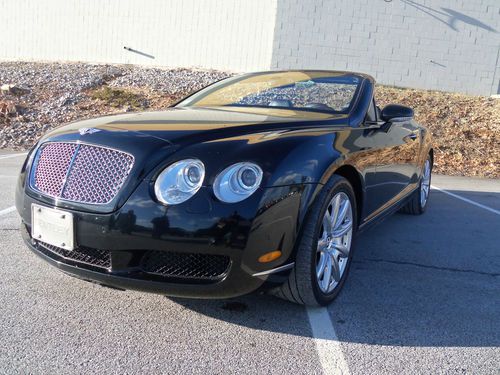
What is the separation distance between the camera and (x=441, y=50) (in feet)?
49.8

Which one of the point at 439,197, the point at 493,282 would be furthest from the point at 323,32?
the point at 493,282

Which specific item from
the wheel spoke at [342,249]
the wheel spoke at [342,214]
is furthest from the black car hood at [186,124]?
the wheel spoke at [342,249]

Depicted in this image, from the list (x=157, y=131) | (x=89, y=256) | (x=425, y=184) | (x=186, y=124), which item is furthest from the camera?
(x=425, y=184)

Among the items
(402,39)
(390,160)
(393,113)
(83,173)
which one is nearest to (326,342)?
(83,173)

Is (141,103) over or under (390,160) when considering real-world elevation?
under

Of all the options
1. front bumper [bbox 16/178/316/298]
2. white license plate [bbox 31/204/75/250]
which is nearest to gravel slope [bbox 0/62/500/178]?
front bumper [bbox 16/178/316/298]

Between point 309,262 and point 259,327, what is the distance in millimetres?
479

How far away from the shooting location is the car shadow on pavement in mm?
2834

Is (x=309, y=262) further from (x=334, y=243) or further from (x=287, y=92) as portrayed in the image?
(x=287, y=92)

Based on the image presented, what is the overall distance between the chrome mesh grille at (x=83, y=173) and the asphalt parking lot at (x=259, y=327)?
2.41 ft

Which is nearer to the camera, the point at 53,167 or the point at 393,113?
the point at 53,167

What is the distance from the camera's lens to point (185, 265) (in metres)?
2.54

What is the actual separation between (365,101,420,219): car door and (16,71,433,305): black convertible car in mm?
Result: 564

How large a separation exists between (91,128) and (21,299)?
3.77 ft
